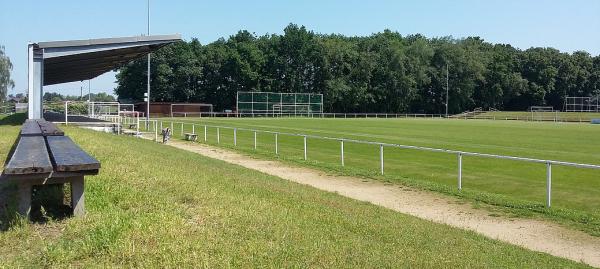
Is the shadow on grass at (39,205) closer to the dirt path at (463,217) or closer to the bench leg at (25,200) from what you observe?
the bench leg at (25,200)

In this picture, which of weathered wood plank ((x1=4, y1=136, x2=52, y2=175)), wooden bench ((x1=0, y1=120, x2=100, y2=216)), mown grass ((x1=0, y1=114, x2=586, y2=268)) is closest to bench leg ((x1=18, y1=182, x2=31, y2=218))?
wooden bench ((x1=0, y1=120, x2=100, y2=216))

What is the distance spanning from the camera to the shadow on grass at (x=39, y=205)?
584 centimetres

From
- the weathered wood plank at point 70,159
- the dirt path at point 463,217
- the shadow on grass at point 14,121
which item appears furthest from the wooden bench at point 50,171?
the shadow on grass at point 14,121

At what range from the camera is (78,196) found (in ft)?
19.2

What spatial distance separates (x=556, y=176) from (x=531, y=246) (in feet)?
31.6

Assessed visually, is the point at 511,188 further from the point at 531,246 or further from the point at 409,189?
the point at 531,246

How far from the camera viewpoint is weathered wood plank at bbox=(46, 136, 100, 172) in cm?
550

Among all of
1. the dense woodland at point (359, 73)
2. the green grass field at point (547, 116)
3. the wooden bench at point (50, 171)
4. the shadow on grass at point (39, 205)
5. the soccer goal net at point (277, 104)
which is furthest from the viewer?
the dense woodland at point (359, 73)

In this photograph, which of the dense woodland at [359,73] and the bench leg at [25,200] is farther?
the dense woodland at [359,73]

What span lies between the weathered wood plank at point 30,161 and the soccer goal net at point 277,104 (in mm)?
81535

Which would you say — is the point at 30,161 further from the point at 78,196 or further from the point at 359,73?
the point at 359,73

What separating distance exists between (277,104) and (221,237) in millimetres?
89327

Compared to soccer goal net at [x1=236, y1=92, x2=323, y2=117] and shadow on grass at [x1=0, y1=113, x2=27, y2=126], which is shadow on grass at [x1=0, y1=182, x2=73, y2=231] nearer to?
shadow on grass at [x1=0, y1=113, x2=27, y2=126]

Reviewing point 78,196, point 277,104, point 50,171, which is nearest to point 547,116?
point 277,104
